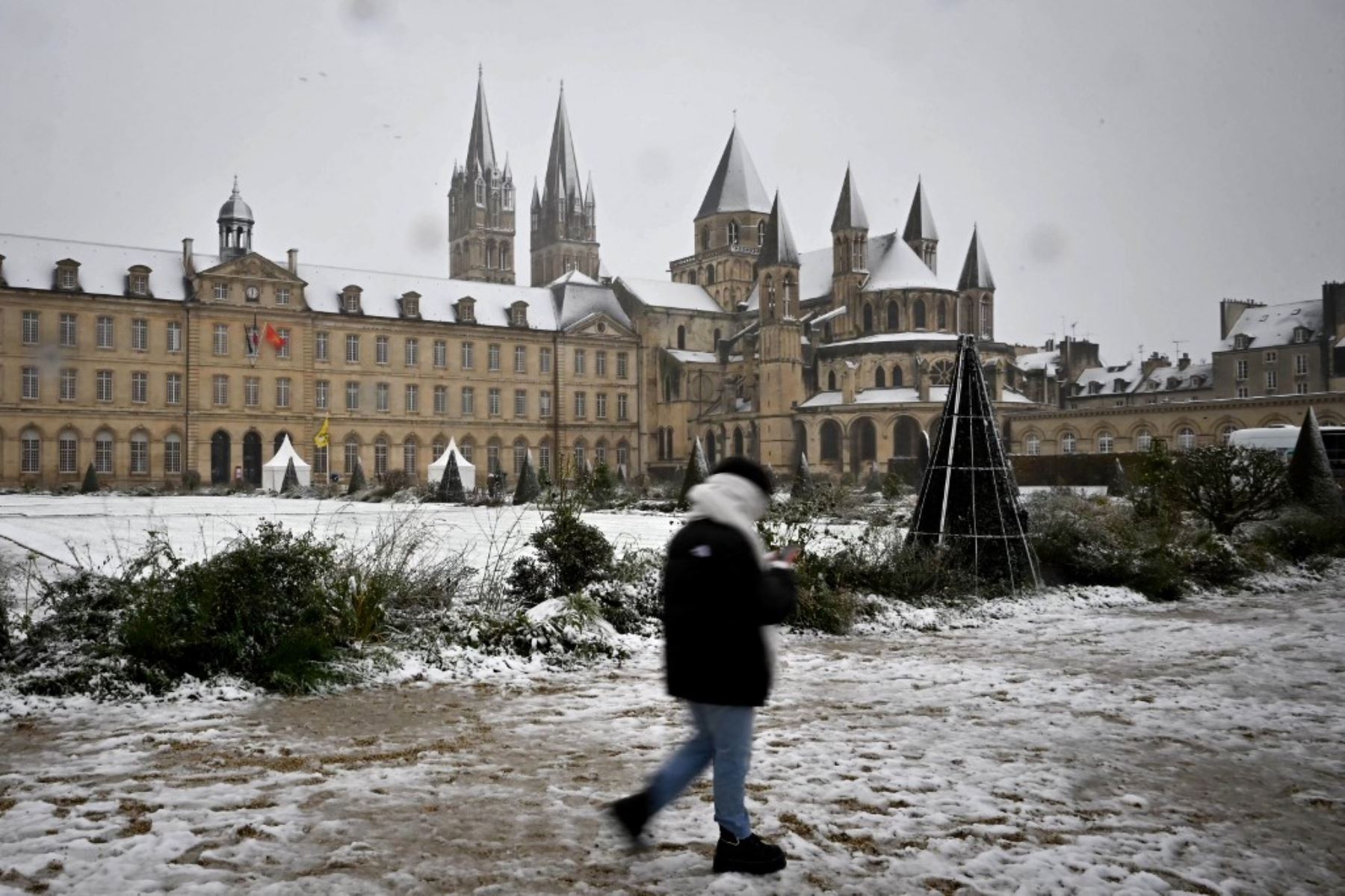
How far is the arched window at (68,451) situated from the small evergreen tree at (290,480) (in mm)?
12484

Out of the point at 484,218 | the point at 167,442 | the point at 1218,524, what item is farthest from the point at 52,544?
the point at 484,218

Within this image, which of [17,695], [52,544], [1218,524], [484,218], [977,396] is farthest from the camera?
[484,218]

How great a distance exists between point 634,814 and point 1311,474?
18.4 metres

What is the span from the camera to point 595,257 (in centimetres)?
7769

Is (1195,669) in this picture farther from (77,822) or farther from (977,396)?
(77,822)

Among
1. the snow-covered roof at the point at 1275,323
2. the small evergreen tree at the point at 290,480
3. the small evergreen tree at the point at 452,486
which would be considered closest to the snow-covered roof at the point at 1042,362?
the snow-covered roof at the point at 1275,323

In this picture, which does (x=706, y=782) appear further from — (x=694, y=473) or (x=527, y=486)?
(x=527, y=486)

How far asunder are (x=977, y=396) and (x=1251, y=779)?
25.0ft

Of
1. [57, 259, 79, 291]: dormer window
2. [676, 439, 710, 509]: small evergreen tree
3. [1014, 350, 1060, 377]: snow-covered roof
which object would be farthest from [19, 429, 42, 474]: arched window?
[1014, 350, 1060, 377]: snow-covered roof

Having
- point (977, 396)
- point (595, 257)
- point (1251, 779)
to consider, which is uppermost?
point (595, 257)

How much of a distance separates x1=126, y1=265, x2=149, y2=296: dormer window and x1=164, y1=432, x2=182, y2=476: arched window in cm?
637

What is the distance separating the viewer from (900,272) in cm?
5928

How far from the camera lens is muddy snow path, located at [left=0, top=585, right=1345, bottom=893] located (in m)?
4.05

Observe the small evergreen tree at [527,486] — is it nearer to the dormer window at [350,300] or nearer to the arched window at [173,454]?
the arched window at [173,454]
